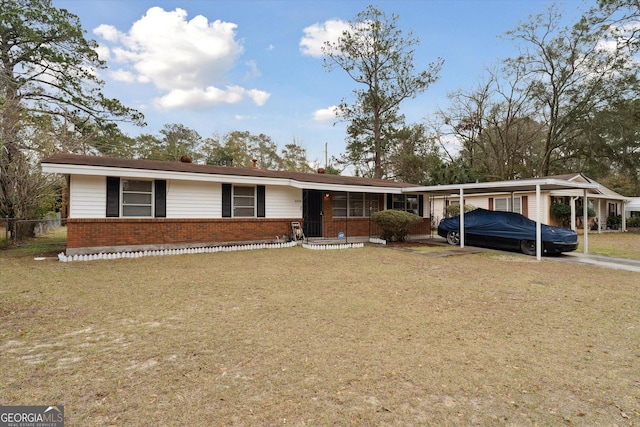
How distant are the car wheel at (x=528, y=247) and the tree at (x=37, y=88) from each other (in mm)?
18751

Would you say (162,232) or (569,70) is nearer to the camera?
(162,232)

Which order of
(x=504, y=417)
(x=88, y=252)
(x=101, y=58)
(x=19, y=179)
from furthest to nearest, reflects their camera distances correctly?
(x=101, y=58)
(x=19, y=179)
(x=88, y=252)
(x=504, y=417)

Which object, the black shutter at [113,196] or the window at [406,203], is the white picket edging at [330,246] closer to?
the window at [406,203]

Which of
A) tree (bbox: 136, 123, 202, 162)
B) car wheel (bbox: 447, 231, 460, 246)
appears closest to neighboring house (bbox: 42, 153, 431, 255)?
car wheel (bbox: 447, 231, 460, 246)

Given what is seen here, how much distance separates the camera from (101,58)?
1673cm

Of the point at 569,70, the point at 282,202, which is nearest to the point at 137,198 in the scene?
the point at 282,202

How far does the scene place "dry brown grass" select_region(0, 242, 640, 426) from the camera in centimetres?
245

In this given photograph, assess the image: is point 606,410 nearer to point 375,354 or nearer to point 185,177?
point 375,354

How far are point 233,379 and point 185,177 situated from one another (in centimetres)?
905

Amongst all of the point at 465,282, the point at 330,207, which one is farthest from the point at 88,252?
the point at 465,282

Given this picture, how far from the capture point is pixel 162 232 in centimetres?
1066

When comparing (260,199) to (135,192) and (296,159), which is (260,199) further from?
(296,159)

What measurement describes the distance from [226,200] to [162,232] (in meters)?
2.40

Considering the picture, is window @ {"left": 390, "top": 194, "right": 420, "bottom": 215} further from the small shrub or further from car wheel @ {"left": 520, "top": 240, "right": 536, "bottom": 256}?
car wheel @ {"left": 520, "top": 240, "right": 536, "bottom": 256}
